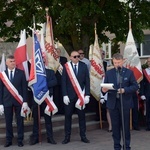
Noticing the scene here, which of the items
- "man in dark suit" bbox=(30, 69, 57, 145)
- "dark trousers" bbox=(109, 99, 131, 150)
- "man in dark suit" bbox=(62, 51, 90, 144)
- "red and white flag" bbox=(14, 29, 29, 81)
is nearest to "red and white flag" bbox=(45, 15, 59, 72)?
"red and white flag" bbox=(14, 29, 29, 81)

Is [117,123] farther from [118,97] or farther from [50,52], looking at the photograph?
[50,52]

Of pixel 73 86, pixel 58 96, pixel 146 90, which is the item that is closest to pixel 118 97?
pixel 73 86

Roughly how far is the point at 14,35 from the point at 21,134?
19.1 ft

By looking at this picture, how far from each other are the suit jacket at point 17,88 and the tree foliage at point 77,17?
9.44ft

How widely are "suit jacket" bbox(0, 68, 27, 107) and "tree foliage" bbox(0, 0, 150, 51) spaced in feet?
9.44

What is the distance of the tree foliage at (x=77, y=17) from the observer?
10914 mm

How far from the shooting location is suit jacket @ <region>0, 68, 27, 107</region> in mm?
8156

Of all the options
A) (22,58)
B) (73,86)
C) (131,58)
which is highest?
(22,58)

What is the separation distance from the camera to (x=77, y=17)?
10.6 meters

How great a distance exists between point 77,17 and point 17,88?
325cm

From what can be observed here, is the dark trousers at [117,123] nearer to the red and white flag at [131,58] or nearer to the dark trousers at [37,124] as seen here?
the dark trousers at [37,124]

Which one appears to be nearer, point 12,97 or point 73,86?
point 12,97

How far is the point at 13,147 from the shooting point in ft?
26.6

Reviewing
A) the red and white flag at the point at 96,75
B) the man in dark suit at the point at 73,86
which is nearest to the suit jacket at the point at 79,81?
the man in dark suit at the point at 73,86
